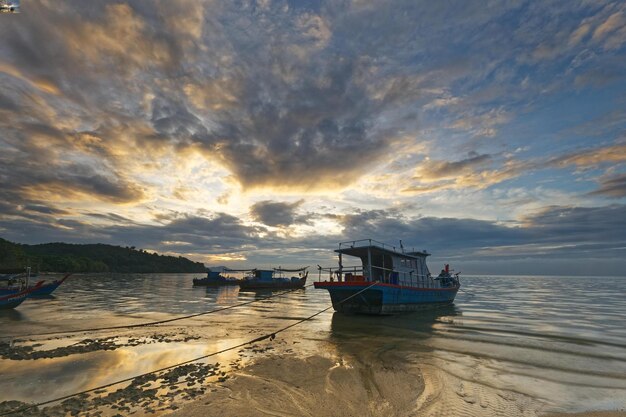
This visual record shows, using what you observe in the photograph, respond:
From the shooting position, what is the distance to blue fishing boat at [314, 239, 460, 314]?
2362 centimetres

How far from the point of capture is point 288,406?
7.77m

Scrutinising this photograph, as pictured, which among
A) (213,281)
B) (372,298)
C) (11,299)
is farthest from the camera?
(213,281)

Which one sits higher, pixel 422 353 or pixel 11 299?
pixel 11 299

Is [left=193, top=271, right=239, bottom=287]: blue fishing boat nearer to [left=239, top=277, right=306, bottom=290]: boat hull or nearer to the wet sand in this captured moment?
[left=239, top=277, right=306, bottom=290]: boat hull

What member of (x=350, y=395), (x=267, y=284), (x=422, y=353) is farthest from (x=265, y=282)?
(x=350, y=395)

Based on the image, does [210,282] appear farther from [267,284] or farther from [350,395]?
[350,395]

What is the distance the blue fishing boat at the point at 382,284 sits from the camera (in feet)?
77.5

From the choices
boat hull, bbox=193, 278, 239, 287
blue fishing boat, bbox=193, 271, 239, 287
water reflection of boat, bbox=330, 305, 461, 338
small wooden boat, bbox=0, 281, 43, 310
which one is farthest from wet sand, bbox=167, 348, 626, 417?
boat hull, bbox=193, 278, 239, 287

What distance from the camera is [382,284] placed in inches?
926

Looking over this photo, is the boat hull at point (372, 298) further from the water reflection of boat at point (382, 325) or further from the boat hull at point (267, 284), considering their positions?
the boat hull at point (267, 284)

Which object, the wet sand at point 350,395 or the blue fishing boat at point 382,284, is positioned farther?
the blue fishing boat at point 382,284

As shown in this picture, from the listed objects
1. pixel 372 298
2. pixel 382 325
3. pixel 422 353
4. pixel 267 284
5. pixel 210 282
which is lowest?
pixel 422 353

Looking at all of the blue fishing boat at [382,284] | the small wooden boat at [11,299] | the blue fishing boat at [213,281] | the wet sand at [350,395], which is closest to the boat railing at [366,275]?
the blue fishing boat at [382,284]

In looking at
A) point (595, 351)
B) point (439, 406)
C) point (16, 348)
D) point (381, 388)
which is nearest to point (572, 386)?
point (439, 406)
